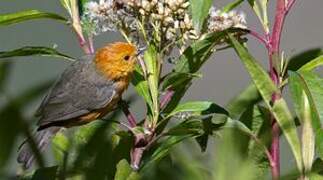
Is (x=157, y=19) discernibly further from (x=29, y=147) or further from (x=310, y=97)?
(x=29, y=147)

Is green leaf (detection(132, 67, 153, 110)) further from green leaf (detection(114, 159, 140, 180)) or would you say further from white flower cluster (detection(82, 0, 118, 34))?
green leaf (detection(114, 159, 140, 180))

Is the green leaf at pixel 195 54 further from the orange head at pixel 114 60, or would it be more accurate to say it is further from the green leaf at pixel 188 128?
the orange head at pixel 114 60

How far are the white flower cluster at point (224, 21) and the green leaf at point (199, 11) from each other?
0.03 m

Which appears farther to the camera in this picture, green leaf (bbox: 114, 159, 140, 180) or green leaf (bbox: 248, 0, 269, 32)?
green leaf (bbox: 248, 0, 269, 32)

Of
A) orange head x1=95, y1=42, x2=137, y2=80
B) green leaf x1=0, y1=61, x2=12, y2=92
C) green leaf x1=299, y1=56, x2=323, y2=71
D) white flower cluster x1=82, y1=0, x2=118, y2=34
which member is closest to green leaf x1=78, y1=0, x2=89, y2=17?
white flower cluster x1=82, y1=0, x2=118, y2=34

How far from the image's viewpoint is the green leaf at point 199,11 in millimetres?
920

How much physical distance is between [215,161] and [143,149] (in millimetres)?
623

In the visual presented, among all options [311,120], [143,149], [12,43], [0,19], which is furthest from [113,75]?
[311,120]

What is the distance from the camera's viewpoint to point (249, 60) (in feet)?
2.41

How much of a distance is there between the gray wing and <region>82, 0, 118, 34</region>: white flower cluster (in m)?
0.19

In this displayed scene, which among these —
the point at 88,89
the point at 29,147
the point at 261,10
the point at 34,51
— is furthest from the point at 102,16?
the point at 29,147

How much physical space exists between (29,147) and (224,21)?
74 cm

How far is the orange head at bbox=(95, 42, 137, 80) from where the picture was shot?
152cm

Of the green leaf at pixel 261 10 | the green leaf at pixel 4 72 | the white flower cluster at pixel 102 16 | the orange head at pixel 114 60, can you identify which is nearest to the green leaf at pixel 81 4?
the white flower cluster at pixel 102 16
